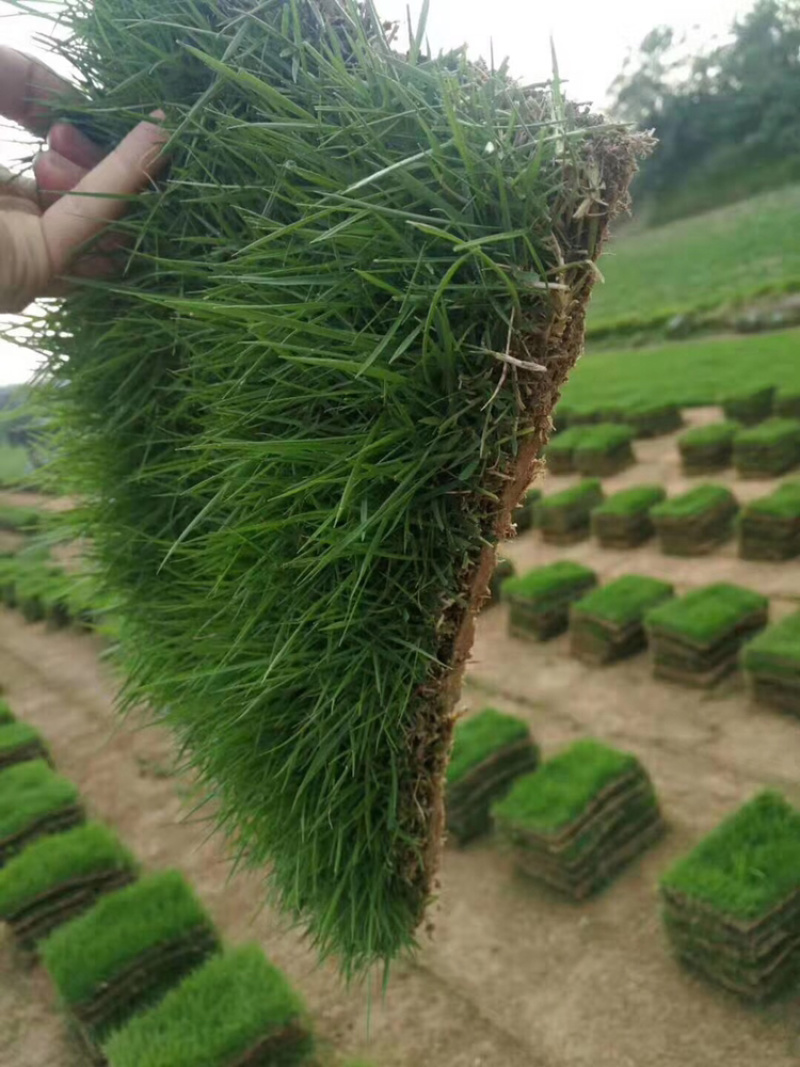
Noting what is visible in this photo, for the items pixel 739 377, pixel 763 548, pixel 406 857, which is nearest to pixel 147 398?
pixel 406 857

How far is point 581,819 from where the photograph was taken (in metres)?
1.57

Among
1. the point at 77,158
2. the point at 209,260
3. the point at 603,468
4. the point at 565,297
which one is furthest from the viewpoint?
the point at 603,468

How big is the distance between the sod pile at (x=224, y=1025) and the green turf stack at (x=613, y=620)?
4.34 feet

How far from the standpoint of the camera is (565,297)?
0.47m

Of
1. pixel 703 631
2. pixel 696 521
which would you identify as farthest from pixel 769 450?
pixel 703 631

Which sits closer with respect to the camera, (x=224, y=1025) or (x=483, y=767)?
(x=224, y=1025)

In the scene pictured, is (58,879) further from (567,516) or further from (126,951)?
(567,516)

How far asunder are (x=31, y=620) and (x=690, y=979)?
12.0 ft

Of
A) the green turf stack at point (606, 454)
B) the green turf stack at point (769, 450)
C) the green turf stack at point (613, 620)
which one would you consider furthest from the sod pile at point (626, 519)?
the green turf stack at point (606, 454)

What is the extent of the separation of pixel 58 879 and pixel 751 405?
3297 mm

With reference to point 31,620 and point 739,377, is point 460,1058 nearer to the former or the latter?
point 31,620

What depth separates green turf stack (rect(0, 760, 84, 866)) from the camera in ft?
6.22

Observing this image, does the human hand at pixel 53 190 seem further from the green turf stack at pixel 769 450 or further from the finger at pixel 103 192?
the green turf stack at pixel 769 450

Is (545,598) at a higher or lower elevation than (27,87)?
lower
